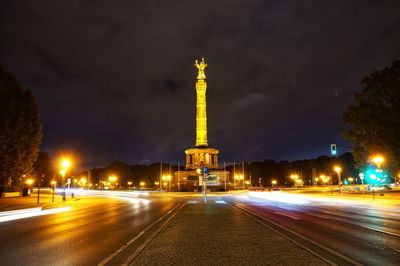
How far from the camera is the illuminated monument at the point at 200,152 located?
93.8 metres

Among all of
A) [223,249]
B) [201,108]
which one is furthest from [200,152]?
[223,249]

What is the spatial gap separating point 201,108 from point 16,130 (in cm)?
5948

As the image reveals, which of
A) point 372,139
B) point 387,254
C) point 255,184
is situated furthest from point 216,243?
point 255,184

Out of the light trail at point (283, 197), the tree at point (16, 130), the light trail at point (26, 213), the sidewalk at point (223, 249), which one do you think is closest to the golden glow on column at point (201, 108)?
the light trail at point (283, 197)

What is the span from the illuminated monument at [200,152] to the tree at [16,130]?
46.7 m

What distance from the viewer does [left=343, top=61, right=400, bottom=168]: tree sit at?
1697 inches

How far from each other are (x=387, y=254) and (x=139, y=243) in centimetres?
683

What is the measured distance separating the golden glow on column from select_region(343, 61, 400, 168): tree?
5398 centimetres

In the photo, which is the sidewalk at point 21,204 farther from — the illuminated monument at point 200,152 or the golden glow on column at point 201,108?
the golden glow on column at point 201,108

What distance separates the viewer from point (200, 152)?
96.9 metres

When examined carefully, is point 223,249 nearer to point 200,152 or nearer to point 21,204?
point 21,204

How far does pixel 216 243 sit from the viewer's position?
37.0 feet

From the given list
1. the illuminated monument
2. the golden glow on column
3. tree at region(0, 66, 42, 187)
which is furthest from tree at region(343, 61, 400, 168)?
the golden glow on column

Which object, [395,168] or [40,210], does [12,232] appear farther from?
[395,168]
